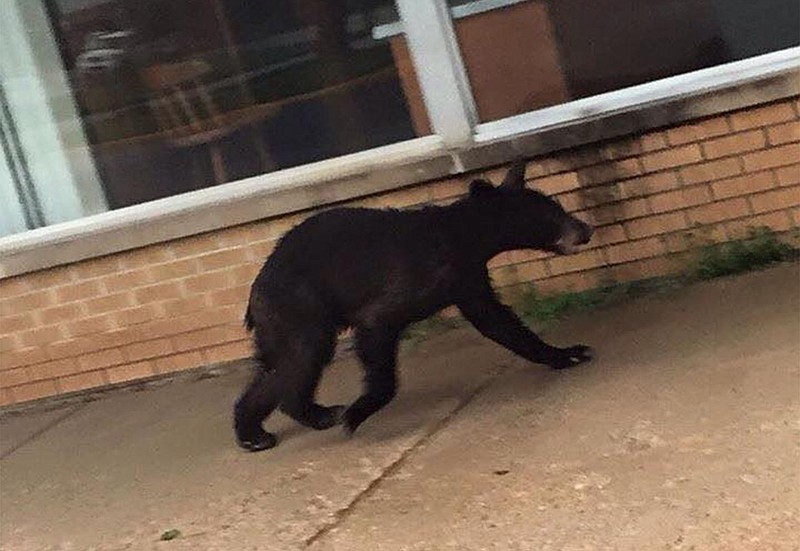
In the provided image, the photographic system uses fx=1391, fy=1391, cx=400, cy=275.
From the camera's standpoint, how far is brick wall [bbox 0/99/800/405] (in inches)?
232

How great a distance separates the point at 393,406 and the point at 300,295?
0.70m

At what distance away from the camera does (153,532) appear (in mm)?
4465

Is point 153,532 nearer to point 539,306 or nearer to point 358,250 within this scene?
point 358,250

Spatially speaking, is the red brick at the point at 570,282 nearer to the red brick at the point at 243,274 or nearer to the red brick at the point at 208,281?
the red brick at the point at 243,274

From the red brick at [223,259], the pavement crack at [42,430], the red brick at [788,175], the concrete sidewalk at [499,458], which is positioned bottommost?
the concrete sidewalk at [499,458]

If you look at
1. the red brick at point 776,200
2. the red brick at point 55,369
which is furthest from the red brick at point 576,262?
the red brick at point 55,369

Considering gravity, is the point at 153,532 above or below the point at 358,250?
below

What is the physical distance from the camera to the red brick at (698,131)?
5.86 m

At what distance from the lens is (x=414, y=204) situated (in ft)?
20.5

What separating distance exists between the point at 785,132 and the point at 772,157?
117 millimetres

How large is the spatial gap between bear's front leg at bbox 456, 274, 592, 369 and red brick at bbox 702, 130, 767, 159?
1.18m

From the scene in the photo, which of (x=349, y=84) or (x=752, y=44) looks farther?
(x=349, y=84)

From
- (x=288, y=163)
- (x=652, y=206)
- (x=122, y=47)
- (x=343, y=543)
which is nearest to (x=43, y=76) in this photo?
(x=122, y=47)

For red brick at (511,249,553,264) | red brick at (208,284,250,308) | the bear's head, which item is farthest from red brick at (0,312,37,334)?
the bear's head
